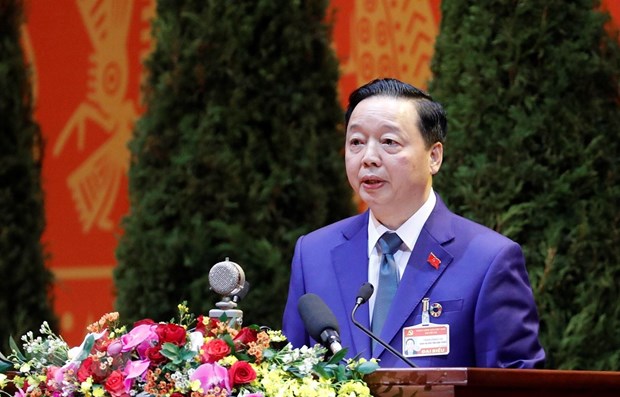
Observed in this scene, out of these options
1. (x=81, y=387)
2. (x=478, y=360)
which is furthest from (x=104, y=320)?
(x=478, y=360)

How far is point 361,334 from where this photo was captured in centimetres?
319

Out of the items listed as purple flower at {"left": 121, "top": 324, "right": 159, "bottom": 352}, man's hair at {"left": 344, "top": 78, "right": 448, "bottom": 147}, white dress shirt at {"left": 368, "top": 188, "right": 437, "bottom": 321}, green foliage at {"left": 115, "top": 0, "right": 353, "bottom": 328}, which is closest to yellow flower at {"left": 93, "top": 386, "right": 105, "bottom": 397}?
purple flower at {"left": 121, "top": 324, "right": 159, "bottom": 352}

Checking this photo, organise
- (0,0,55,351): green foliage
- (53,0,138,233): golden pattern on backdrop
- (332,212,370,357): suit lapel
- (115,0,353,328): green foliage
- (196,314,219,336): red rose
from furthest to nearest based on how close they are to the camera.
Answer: (53,0,138,233): golden pattern on backdrop < (0,0,55,351): green foliage < (115,0,353,328): green foliage < (332,212,370,357): suit lapel < (196,314,219,336): red rose

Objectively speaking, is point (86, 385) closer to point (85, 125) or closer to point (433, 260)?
point (433, 260)

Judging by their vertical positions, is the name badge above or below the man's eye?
below

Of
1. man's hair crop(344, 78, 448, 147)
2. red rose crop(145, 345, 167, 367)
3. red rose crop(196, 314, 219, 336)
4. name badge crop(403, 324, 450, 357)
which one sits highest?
man's hair crop(344, 78, 448, 147)

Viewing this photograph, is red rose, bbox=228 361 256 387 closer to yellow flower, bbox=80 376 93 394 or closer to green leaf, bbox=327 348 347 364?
green leaf, bbox=327 348 347 364

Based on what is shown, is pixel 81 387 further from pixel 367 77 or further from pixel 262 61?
pixel 367 77

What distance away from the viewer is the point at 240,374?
2.35 metres

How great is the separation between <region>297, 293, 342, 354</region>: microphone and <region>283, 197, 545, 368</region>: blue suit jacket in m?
0.55

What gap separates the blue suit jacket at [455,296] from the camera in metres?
3.11

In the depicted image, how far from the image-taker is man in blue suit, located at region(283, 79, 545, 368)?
3123mm

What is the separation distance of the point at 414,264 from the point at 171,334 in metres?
1.03

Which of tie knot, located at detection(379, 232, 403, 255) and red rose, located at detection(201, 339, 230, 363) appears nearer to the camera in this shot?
red rose, located at detection(201, 339, 230, 363)
